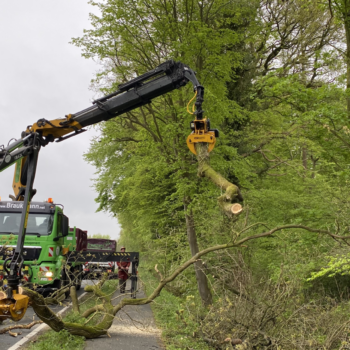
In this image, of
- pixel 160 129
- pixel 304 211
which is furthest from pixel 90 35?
pixel 304 211

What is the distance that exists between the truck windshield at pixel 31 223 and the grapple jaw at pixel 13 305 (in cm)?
706

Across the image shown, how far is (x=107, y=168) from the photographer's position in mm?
28016

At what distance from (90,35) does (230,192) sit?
1004cm

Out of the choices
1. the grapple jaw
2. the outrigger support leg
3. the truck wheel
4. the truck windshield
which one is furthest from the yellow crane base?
the truck windshield

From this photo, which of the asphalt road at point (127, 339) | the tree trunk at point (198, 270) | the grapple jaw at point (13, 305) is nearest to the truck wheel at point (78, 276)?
the asphalt road at point (127, 339)

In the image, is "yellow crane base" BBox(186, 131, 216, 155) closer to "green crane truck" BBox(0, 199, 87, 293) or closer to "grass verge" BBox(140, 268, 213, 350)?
"grass verge" BBox(140, 268, 213, 350)

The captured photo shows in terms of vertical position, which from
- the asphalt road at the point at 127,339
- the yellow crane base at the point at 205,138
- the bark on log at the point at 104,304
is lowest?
the asphalt road at the point at 127,339

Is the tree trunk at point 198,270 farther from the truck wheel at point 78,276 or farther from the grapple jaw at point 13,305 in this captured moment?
the grapple jaw at point 13,305

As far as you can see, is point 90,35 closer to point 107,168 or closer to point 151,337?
→ point 151,337

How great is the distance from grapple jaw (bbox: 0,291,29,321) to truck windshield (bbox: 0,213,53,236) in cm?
706

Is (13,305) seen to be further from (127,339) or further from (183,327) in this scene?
(183,327)

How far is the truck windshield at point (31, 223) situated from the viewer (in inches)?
485

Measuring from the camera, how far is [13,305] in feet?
18.3

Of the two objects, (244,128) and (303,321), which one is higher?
(244,128)
